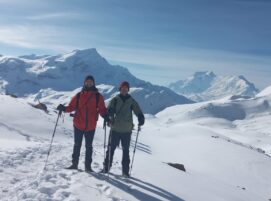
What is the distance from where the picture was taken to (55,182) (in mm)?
12047

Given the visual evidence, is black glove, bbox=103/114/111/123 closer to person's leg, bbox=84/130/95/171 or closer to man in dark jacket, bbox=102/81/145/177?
man in dark jacket, bbox=102/81/145/177

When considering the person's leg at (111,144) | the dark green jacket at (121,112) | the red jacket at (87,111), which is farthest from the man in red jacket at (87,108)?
the person's leg at (111,144)

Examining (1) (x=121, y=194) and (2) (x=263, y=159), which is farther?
(2) (x=263, y=159)

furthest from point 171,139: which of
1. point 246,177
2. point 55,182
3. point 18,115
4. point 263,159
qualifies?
point 55,182

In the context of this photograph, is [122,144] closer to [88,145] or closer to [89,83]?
[88,145]

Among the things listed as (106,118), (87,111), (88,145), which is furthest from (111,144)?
(87,111)

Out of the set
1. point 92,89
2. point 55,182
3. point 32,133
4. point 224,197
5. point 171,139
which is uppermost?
point 92,89

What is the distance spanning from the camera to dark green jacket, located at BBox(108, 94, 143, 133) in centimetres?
1416

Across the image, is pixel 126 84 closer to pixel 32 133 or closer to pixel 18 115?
pixel 32 133

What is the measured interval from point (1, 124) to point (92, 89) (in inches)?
692

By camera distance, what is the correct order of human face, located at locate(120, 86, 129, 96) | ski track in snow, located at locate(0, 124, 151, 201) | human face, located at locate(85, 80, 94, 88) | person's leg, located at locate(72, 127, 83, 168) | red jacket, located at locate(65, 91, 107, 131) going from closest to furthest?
ski track in snow, located at locate(0, 124, 151, 201) → human face, located at locate(85, 80, 94, 88) → red jacket, located at locate(65, 91, 107, 131) → human face, located at locate(120, 86, 129, 96) → person's leg, located at locate(72, 127, 83, 168)

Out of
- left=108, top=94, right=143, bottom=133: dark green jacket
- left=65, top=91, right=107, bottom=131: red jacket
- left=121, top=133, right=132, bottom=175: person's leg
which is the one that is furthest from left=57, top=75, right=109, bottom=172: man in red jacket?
left=121, top=133, right=132, bottom=175: person's leg

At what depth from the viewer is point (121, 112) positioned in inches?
560

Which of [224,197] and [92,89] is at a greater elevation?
[92,89]
